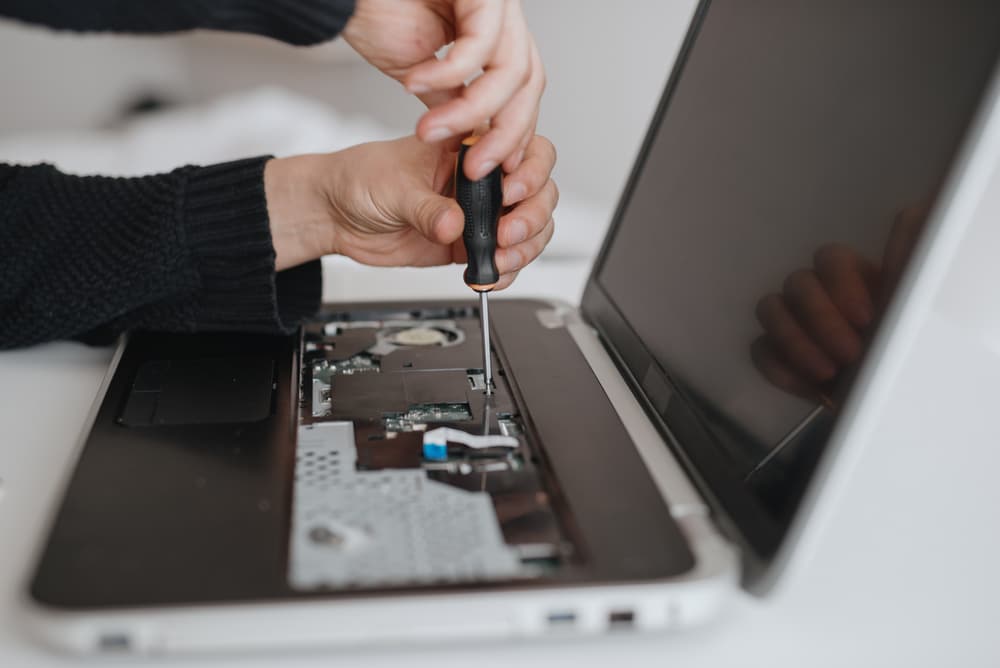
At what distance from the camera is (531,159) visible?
0.72 meters

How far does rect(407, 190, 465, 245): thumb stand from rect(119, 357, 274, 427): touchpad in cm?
16

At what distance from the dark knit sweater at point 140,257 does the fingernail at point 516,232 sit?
0.66 feet

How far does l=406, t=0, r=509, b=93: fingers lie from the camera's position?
564 millimetres

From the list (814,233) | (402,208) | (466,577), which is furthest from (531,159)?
(466,577)

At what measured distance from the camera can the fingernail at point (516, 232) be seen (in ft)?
2.30

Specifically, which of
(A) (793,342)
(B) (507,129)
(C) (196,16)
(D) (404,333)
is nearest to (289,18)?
(C) (196,16)

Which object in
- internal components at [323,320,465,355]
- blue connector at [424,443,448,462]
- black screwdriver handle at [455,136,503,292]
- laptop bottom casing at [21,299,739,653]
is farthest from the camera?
internal components at [323,320,465,355]

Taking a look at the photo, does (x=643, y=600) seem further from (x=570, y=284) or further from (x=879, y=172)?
(x=570, y=284)

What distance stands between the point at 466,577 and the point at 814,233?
0.89 ft

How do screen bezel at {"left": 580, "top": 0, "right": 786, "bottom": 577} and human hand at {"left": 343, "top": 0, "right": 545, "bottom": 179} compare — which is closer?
screen bezel at {"left": 580, "top": 0, "right": 786, "bottom": 577}

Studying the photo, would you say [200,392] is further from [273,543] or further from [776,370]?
[776,370]

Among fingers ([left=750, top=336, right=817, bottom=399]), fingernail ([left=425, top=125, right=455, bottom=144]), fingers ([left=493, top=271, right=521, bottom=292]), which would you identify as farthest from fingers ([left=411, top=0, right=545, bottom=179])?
fingers ([left=750, top=336, right=817, bottom=399])

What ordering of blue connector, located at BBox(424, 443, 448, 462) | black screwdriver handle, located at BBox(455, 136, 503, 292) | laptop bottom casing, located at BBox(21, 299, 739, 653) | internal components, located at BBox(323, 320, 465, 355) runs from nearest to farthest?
laptop bottom casing, located at BBox(21, 299, 739, 653) < blue connector, located at BBox(424, 443, 448, 462) < black screwdriver handle, located at BBox(455, 136, 503, 292) < internal components, located at BBox(323, 320, 465, 355)

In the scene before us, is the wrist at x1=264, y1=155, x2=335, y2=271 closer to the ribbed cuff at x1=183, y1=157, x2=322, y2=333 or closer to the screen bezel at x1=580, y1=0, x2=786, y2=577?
the ribbed cuff at x1=183, y1=157, x2=322, y2=333
